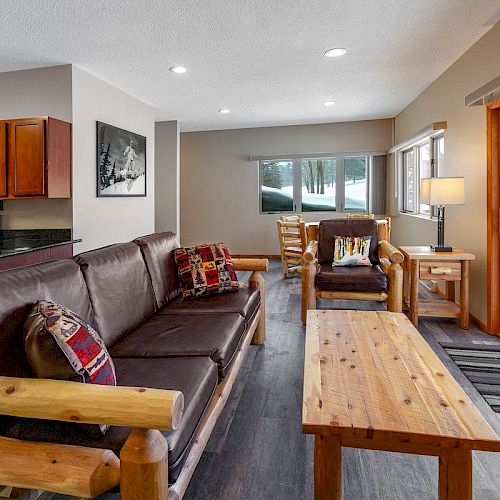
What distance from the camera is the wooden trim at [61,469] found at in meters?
1.03

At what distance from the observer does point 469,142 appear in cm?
363

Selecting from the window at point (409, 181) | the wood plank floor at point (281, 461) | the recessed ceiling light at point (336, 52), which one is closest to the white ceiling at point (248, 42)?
the recessed ceiling light at point (336, 52)

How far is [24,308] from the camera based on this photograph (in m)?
1.40

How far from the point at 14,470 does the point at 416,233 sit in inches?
211

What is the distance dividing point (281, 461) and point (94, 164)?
12.1 feet

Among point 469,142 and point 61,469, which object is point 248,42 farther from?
point 61,469

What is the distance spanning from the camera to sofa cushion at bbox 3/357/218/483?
3.81 feet

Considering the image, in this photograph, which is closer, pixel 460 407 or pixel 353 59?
pixel 460 407

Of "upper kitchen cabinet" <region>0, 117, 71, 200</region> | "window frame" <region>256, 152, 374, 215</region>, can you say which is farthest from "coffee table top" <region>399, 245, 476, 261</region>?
"window frame" <region>256, 152, 374, 215</region>

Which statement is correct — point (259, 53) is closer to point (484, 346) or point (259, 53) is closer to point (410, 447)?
point (484, 346)

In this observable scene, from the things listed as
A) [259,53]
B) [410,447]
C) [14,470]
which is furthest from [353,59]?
[14,470]

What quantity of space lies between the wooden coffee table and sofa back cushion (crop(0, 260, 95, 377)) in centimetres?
97

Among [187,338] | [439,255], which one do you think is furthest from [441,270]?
[187,338]

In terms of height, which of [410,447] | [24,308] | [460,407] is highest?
[24,308]
